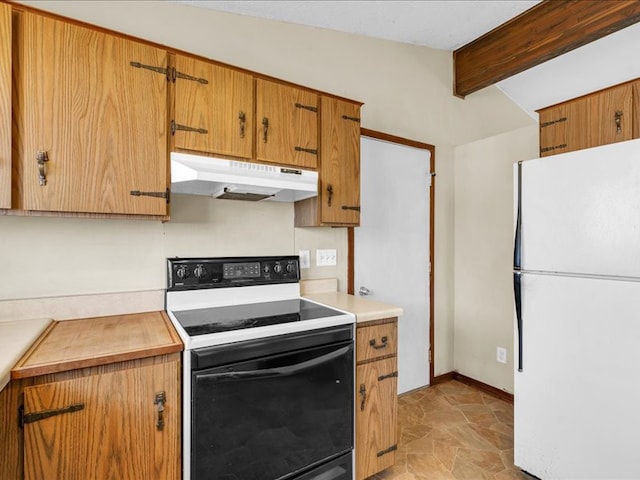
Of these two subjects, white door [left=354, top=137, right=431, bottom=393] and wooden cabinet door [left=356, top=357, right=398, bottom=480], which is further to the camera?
white door [left=354, top=137, right=431, bottom=393]

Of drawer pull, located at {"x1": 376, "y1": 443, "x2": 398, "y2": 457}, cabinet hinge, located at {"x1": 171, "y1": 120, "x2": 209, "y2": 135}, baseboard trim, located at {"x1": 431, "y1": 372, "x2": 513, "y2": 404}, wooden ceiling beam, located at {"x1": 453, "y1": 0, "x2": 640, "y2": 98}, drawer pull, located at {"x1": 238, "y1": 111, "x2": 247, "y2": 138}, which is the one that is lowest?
baseboard trim, located at {"x1": 431, "y1": 372, "x2": 513, "y2": 404}

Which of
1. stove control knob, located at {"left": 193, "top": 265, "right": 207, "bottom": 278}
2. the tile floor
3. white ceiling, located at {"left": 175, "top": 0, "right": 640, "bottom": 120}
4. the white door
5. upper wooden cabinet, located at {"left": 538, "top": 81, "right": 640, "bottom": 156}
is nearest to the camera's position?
stove control knob, located at {"left": 193, "top": 265, "right": 207, "bottom": 278}

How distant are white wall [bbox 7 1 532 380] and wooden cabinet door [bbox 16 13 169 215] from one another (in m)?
0.35

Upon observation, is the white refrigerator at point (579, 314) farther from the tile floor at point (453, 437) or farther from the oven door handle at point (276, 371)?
the oven door handle at point (276, 371)

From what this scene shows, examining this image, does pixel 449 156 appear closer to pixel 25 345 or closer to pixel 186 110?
pixel 186 110

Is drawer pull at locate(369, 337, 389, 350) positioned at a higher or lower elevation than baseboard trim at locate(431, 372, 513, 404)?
higher

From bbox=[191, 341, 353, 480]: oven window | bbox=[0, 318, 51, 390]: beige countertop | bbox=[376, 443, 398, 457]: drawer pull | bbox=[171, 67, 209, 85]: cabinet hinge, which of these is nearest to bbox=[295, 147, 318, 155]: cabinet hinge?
bbox=[171, 67, 209, 85]: cabinet hinge

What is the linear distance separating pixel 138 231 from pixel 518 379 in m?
2.21

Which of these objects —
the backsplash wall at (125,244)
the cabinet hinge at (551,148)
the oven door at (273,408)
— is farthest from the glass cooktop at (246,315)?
the cabinet hinge at (551,148)

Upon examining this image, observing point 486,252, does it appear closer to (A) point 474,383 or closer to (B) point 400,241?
(B) point 400,241

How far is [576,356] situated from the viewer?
168cm

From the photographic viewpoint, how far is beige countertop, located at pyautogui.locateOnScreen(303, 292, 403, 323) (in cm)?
181

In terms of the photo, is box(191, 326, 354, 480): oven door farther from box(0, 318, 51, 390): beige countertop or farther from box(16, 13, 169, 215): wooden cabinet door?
box(16, 13, 169, 215): wooden cabinet door

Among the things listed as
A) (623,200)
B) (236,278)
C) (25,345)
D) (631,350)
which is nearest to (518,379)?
(631,350)
